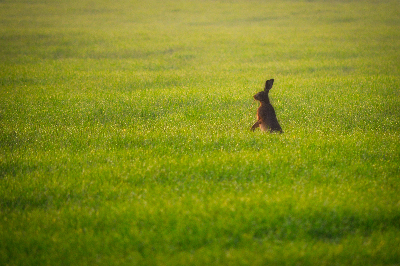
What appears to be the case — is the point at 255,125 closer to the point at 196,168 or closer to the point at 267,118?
the point at 267,118

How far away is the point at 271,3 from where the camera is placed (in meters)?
53.8

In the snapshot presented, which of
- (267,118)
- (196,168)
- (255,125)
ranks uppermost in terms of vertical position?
(267,118)

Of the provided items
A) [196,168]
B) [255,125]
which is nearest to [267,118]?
[255,125]

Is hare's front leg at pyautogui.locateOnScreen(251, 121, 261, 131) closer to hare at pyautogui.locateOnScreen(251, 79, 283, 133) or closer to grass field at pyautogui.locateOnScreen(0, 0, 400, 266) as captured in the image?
hare at pyautogui.locateOnScreen(251, 79, 283, 133)

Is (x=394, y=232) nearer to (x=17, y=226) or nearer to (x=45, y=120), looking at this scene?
(x=17, y=226)

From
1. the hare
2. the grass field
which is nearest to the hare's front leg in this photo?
the hare

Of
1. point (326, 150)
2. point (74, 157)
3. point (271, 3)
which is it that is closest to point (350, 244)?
point (326, 150)

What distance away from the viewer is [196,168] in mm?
6629

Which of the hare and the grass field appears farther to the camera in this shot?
the hare

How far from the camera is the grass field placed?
4578 mm

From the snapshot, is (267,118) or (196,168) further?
(267,118)

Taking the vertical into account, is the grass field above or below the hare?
below

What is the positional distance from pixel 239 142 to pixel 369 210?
3.37 metres

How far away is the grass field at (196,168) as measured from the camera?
4578 mm
